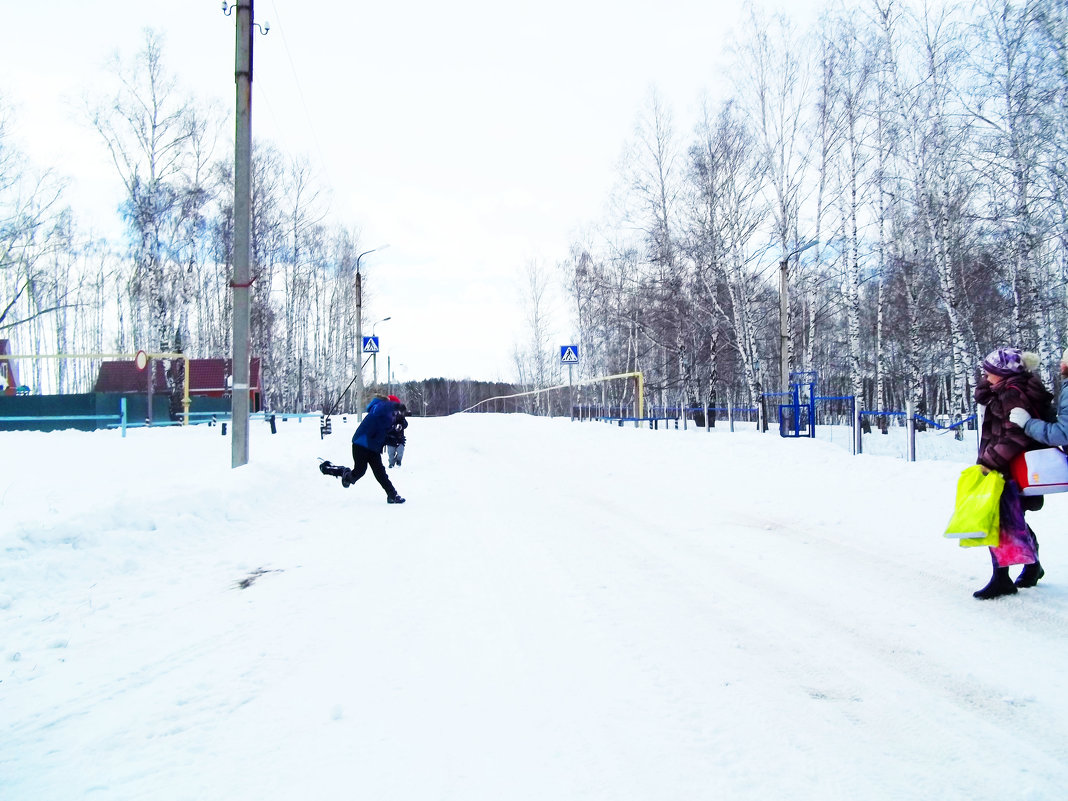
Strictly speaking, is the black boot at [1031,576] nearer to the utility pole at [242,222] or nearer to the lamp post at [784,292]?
the utility pole at [242,222]

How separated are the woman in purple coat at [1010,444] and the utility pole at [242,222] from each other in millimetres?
9594

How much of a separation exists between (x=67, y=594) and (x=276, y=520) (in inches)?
131

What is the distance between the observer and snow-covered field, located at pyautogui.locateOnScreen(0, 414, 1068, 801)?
2.35 meters

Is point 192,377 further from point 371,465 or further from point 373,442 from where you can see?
point 371,465

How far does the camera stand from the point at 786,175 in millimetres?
21281

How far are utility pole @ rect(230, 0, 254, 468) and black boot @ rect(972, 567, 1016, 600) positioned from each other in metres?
9.59

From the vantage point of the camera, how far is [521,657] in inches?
133

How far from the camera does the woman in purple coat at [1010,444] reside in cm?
422

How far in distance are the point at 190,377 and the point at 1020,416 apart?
3625cm

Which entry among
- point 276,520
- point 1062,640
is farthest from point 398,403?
point 1062,640

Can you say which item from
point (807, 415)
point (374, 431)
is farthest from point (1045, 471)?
point (807, 415)

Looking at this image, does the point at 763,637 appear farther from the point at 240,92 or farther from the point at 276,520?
the point at 240,92

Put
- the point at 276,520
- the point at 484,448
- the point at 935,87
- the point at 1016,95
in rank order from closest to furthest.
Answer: the point at 276,520 < the point at 1016,95 < the point at 935,87 < the point at 484,448

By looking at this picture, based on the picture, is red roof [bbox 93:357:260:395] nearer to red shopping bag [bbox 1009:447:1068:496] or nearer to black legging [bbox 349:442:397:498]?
black legging [bbox 349:442:397:498]
